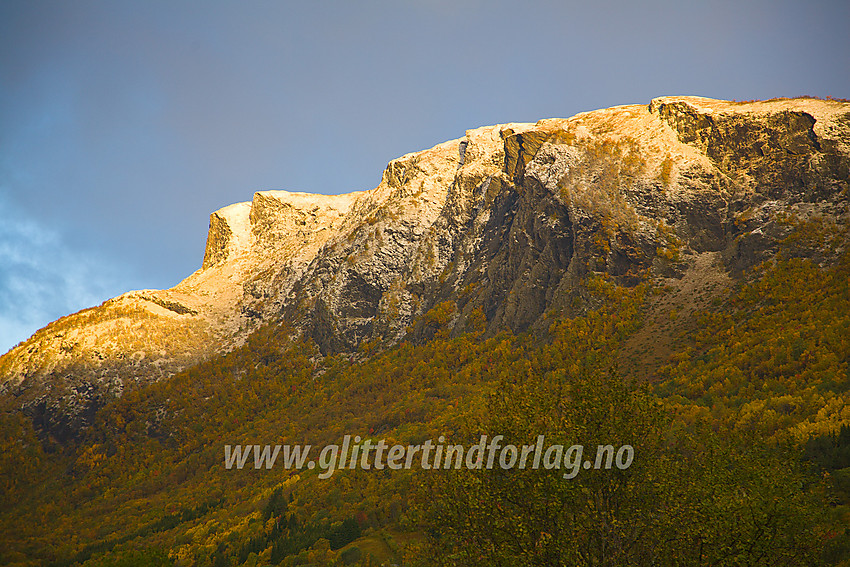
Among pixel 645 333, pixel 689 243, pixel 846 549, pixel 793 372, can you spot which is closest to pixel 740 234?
pixel 689 243

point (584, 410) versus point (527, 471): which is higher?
point (584, 410)

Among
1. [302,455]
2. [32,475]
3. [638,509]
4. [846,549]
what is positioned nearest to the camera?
[638,509]

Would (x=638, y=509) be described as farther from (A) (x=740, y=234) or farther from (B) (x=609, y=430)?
(A) (x=740, y=234)

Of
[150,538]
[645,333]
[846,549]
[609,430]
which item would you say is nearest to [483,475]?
[609,430]

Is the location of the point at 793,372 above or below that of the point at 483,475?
below

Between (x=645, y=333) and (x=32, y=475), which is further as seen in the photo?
(x=32, y=475)

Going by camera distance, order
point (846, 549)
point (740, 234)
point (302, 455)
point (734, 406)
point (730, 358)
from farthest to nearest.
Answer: point (302, 455) → point (740, 234) → point (730, 358) → point (734, 406) → point (846, 549)

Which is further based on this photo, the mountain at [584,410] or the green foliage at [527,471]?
the mountain at [584,410]

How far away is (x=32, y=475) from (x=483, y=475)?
21232 cm

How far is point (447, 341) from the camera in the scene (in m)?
185

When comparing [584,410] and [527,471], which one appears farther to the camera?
[584,410]

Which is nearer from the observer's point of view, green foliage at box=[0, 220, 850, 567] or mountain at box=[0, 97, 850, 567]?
green foliage at box=[0, 220, 850, 567]

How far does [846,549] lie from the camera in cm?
3656

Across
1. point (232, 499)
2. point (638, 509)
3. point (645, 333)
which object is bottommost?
point (232, 499)
